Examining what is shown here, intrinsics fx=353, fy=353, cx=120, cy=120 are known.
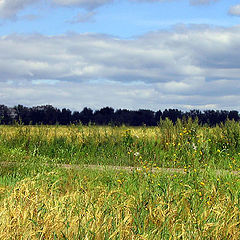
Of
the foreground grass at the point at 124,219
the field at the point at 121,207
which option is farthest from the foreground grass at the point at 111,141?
the foreground grass at the point at 124,219

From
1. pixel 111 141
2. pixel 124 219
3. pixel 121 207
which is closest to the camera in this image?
pixel 124 219

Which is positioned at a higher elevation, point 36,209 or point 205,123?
point 205,123

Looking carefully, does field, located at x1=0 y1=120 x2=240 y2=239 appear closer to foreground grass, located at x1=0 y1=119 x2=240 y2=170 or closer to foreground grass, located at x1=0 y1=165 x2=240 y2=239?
foreground grass, located at x1=0 y1=165 x2=240 y2=239

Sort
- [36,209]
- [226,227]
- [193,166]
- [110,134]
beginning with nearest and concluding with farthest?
[226,227] < [36,209] < [193,166] < [110,134]

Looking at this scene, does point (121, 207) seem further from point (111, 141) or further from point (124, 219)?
point (111, 141)

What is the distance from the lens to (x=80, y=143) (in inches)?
480

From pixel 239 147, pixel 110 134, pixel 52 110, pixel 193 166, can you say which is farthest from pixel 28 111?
pixel 193 166

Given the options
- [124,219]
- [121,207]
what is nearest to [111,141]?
[121,207]

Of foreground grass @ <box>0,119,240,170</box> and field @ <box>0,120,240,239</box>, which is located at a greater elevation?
foreground grass @ <box>0,119,240,170</box>

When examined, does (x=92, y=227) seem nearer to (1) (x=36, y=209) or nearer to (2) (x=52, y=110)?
(1) (x=36, y=209)

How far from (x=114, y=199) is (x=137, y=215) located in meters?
0.98

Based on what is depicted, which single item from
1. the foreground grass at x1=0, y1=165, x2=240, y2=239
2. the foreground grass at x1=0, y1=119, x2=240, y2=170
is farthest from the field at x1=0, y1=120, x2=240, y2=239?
the foreground grass at x1=0, y1=119, x2=240, y2=170

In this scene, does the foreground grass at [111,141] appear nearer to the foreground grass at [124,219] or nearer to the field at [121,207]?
the field at [121,207]

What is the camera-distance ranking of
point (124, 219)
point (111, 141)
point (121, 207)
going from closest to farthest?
point (124, 219) → point (121, 207) → point (111, 141)
